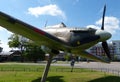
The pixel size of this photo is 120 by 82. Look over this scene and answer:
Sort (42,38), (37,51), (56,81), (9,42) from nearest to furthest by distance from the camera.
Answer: (42,38) → (56,81) → (37,51) → (9,42)

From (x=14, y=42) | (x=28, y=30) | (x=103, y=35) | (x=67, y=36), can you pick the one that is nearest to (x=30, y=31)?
(x=28, y=30)

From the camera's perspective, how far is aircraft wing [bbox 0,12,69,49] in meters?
17.2

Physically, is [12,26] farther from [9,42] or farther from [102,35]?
[9,42]

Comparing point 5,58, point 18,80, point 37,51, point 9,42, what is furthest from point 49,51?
point 5,58

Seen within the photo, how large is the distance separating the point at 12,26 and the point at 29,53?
293ft

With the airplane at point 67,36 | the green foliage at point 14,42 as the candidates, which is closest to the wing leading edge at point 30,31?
the airplane at point 67,36

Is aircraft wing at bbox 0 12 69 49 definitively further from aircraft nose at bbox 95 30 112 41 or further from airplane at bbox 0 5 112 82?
aircraft nose at bbox 95 30 112 41

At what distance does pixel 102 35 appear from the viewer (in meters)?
20.1

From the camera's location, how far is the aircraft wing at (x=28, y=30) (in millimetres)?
17216

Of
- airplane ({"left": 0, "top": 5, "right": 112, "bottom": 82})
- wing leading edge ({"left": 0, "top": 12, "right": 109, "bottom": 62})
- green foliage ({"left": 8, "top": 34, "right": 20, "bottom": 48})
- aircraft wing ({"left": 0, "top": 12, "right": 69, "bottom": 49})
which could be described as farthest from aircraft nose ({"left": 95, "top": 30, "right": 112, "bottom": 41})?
green foliage ({"left": 8, "top": 34, "right": 20, "bottom": 48})

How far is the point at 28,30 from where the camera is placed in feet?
61.3

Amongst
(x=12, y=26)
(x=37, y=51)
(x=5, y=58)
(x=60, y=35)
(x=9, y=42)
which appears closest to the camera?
(x=12, y=26)

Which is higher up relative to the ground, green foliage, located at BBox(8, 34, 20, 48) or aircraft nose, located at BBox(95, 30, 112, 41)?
green foliage, located at BBox(8, 34, 20, 48)

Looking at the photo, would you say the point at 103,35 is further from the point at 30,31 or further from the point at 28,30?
the point at 28,30
